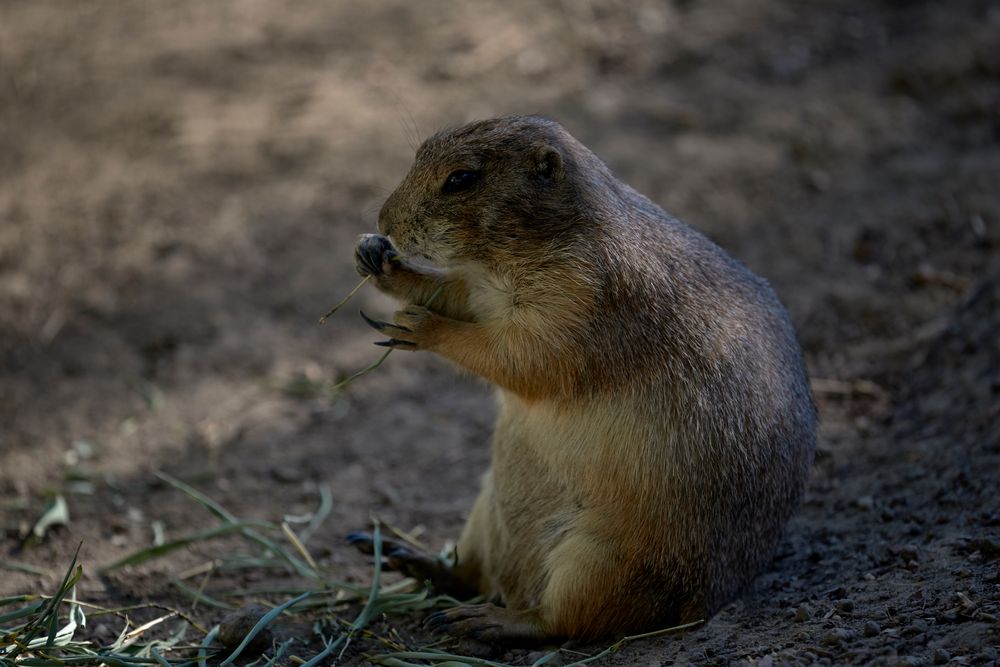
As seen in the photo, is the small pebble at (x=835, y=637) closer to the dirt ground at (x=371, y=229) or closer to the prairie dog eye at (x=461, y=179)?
the dirt ground at (x=371, y=229)

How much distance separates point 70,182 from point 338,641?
516 centimetres

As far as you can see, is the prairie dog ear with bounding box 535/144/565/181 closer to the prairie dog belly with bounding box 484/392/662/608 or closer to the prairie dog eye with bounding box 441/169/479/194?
the prairie dog eye with bounding box 441/169/479/194

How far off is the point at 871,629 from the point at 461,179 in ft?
7.15

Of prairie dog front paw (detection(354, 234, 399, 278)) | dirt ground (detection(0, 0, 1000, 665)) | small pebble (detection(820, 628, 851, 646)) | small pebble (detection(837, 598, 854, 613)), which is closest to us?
small pebble (detection(820, 628, 851, 646))

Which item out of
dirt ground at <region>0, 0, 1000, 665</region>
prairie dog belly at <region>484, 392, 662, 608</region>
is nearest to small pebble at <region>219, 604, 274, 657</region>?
dirt ground at <region>0, 0, 1000, 665</region>

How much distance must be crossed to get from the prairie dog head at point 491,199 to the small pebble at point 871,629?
5.66ft

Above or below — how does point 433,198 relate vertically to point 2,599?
above

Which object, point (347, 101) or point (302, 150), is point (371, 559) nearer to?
point (302, 150)

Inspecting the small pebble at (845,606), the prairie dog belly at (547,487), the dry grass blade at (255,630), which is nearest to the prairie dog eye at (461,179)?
the prairie dog belly at (547,487)

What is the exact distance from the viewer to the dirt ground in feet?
15.3

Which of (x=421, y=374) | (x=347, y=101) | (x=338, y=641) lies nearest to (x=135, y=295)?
(x=421, y=374)

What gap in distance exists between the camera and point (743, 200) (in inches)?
302

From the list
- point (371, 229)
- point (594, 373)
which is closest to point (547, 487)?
point (594, 373)

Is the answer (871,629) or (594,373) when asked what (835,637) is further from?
(594,373)
